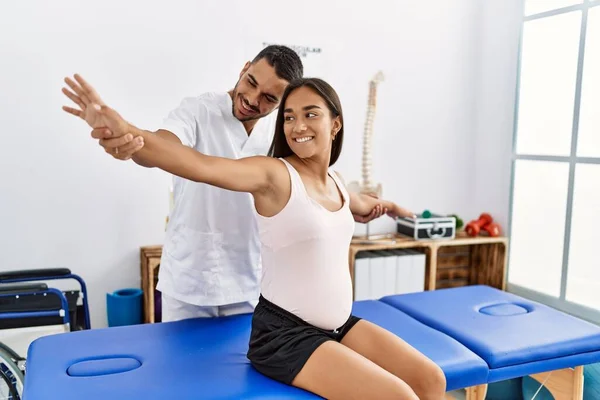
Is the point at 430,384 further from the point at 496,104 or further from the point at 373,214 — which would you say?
the point at 496,104

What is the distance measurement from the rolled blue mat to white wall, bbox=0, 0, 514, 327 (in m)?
0.15

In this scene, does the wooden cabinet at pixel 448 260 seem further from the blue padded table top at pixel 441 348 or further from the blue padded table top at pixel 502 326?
the blue padded table top at pixel 441 348

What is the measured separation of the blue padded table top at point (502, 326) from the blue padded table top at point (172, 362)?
9 cm

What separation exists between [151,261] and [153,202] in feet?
1.33

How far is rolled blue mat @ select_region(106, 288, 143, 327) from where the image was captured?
2.93 metres

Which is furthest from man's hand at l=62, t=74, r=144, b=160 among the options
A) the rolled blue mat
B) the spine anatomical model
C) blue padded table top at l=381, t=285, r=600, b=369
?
the spine anatomical model

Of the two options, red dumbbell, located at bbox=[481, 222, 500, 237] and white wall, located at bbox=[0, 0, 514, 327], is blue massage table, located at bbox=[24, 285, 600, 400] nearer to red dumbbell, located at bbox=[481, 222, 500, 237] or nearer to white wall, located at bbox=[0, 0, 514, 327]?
white wall, located at bbox=[0, 0, 514, 327]

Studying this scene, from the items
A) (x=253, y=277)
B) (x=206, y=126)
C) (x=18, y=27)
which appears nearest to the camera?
(x=206, y=126)

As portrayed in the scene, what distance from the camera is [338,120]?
167 centimetres


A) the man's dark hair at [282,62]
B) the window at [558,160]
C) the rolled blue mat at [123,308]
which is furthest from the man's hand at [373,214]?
the window at [558,160]

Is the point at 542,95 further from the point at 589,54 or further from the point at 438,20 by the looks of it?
the point at 438,20

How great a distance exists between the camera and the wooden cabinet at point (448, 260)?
2.98 meters

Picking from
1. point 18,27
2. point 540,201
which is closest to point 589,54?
point 540,201

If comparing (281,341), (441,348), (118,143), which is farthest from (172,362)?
(441,348)
